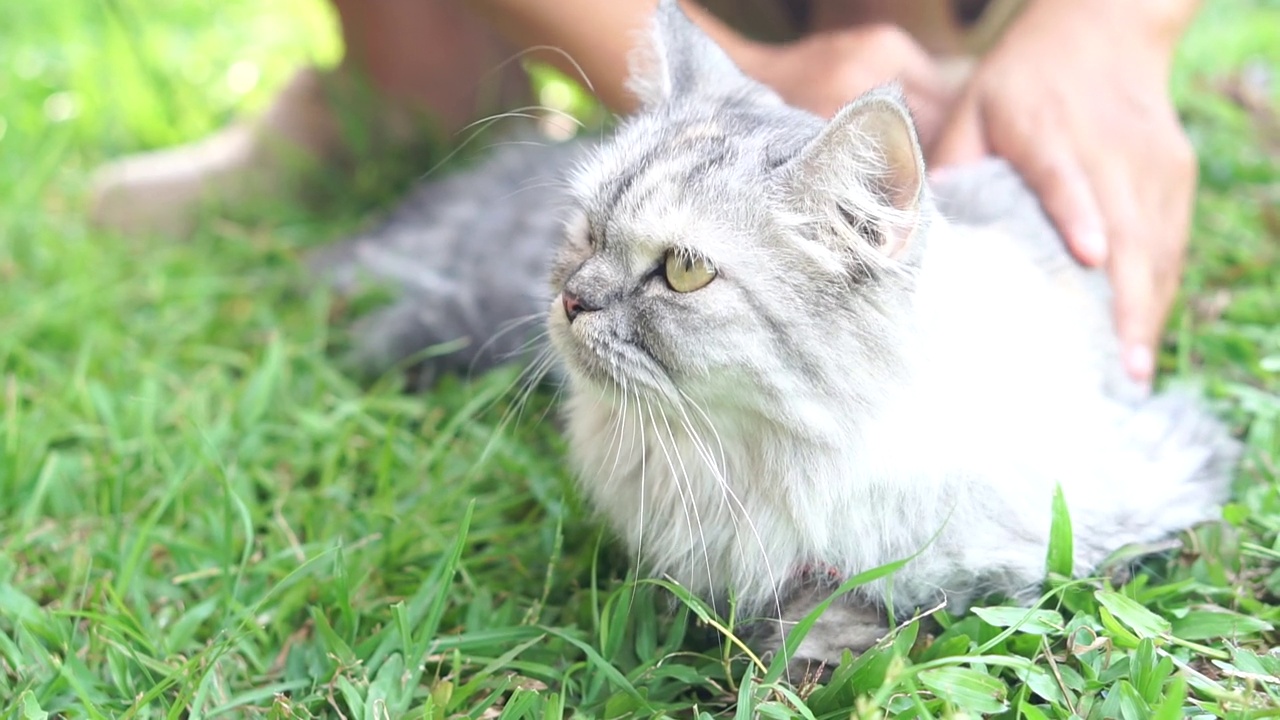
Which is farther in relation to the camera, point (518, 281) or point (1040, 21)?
point (518, 281)

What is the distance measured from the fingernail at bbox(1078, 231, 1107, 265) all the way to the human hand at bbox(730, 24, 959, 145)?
1.17ft

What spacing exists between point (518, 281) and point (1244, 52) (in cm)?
301

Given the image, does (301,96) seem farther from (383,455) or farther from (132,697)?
(132,697)

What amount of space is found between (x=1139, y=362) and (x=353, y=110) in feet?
7.55

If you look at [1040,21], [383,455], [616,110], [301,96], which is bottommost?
[383,455]

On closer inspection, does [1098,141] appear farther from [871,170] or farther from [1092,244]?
[871,170]

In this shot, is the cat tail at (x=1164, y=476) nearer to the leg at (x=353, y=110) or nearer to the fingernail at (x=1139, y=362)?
the fingernail at (x=1139, y=362)

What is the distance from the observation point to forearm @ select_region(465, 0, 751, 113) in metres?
2.16

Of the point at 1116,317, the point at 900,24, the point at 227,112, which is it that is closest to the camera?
the point at 1116,317

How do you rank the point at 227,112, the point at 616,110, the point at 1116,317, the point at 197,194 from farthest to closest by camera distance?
the point at 227,112, the point at 197,194, the point at 616,110, the point at 1116,317

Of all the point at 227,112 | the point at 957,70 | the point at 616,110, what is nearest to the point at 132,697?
the point at 616,110

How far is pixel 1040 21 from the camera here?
81.8 inches

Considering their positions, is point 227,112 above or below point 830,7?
below

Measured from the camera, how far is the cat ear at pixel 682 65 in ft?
5.25
